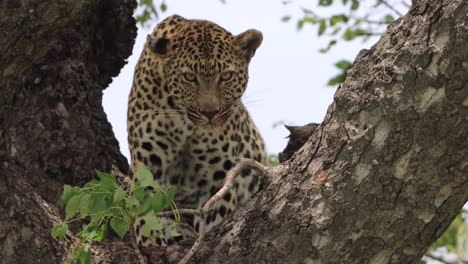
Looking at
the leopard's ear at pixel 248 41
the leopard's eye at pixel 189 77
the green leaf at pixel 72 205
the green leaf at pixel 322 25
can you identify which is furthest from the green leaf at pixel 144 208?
the green leaf at pixel 322 25

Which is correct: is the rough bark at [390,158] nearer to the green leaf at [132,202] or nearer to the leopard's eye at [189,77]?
the green leaf at [132,202]

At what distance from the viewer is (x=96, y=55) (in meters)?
6.64

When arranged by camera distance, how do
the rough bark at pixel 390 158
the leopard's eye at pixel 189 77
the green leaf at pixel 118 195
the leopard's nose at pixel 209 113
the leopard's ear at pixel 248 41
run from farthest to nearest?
the leopard's ear at pixel 248 41, the leopard's eye at pixel 189 77, the leopard's nose at pixel 209 113, the green leaf at pixel 118 195, the rough bark at pixel 390 158

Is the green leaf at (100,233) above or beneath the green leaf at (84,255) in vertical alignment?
above

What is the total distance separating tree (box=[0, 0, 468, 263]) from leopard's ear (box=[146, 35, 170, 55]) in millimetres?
2807

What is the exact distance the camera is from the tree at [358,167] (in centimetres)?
373

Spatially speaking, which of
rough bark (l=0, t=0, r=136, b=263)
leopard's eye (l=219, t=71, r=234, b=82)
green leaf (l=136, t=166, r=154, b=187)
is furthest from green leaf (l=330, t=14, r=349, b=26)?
green leaf (l=136, t=166, r=154, b=187)

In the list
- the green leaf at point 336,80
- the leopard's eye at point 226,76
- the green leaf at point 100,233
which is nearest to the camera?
the green leaf at point 100,233

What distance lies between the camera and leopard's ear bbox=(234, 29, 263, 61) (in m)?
7.44

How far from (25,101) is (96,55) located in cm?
69

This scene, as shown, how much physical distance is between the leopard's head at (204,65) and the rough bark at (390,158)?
2960mm

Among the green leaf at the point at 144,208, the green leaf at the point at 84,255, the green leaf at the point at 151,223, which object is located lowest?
the green leaf at the point at 84,255

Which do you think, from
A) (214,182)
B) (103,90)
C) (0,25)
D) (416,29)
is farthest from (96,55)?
(416,29)

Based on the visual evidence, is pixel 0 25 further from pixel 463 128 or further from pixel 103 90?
pixel 103 90
